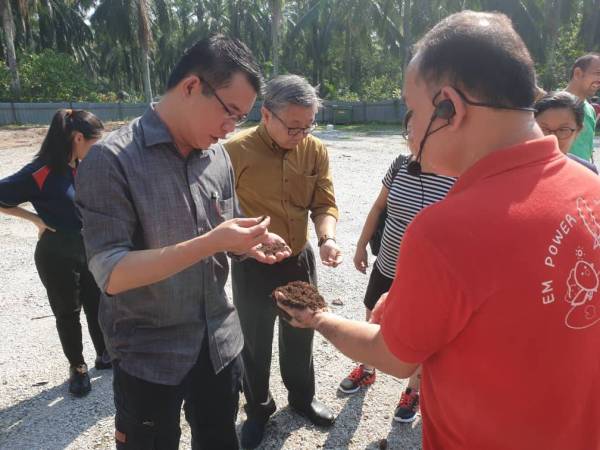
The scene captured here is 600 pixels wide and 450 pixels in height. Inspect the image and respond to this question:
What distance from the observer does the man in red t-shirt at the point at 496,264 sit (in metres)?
1.07

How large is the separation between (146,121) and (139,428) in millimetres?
1241

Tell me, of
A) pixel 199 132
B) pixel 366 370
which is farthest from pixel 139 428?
pixel 366 370

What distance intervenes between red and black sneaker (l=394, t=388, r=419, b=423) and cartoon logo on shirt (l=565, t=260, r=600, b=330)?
2.24 meters

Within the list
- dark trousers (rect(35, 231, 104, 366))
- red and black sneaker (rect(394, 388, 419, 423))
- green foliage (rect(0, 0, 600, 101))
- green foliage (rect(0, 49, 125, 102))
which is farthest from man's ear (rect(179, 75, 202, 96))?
green foliage (rect(0, 49, 125, 102))

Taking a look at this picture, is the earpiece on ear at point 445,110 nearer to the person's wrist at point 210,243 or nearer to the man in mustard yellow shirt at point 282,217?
the person's wrist at point 210,243

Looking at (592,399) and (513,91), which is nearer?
(513,91)

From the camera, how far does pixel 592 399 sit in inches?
49.6

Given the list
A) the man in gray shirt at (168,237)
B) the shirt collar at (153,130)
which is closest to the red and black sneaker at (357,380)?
the man in gray shirt at (168,237)

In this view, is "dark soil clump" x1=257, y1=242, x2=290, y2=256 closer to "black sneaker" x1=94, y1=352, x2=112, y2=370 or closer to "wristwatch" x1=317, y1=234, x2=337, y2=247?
"wristwatch" x1=317, y1=234, x2=337, y2=247

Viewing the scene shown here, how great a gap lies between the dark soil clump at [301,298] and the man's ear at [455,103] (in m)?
0.90

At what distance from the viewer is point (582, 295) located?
44.4 inches

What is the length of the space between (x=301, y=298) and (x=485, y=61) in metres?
1.10

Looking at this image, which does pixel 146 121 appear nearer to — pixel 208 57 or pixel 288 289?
pixel 208 57

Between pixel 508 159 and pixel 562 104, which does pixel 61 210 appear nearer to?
pixel 508 159
